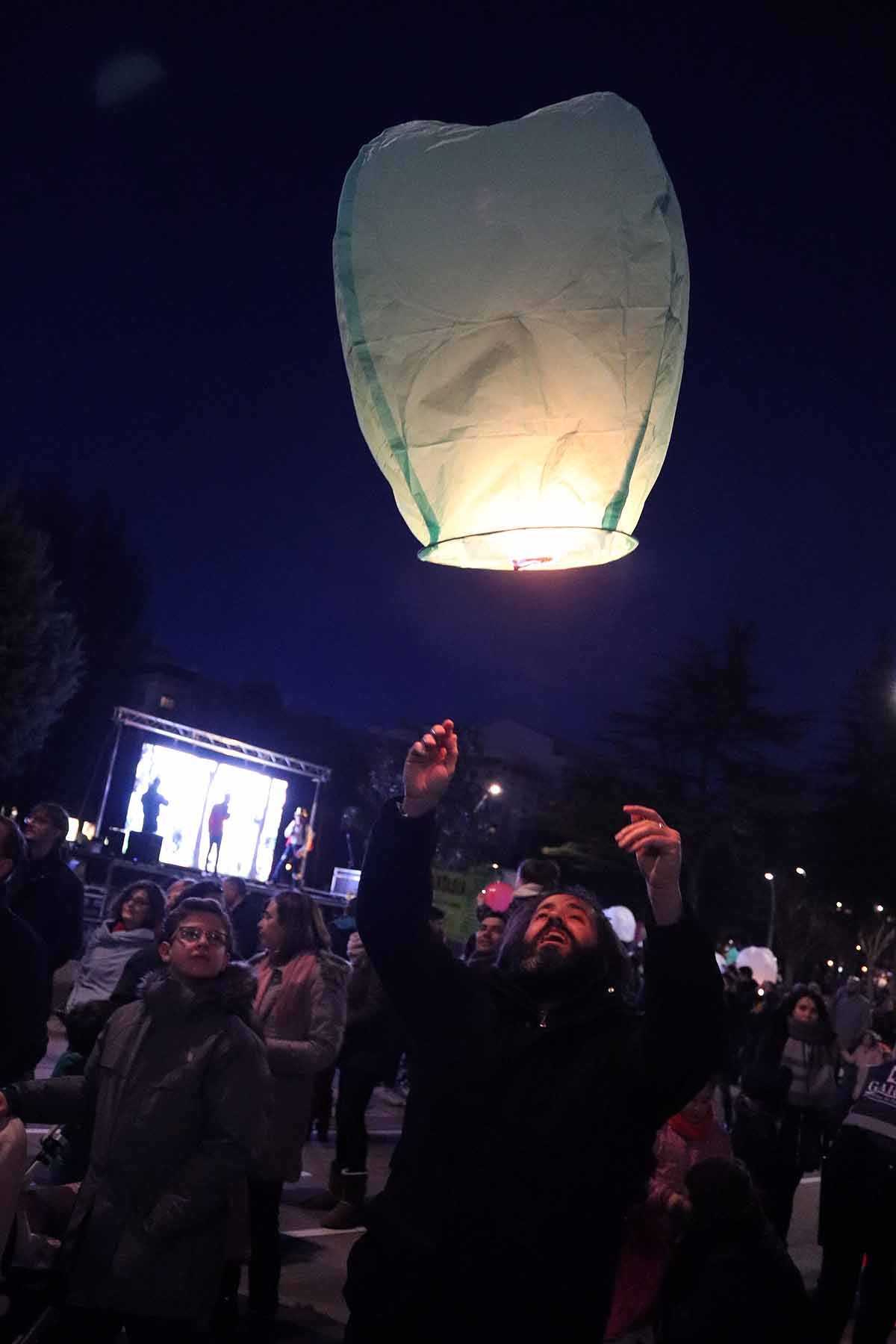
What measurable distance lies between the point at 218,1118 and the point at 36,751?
31673 millimetres

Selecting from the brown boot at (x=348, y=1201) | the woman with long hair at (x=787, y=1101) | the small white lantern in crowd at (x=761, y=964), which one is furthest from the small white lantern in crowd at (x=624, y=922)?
the brown boot at (x=348, y=1201)

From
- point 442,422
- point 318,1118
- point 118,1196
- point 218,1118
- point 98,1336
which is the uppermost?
point 442,422

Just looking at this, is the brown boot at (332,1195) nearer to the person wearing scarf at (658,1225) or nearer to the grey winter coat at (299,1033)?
the grey winter coat at (299,1033)

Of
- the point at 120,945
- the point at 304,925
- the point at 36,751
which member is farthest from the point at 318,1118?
the point at 36,751

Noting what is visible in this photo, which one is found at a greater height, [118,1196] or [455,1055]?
[455,1055]

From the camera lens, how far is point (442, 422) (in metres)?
2.42

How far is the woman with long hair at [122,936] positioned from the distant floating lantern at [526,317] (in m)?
4.69

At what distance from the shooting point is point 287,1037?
18.5 ft

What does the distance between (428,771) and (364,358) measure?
3.07 ft

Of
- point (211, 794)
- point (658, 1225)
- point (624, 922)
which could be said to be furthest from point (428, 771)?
point (211, 794)

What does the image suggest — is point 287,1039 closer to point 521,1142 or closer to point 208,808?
point 521,1142

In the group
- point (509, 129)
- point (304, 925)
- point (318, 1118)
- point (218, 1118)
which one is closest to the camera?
point (509, 129)

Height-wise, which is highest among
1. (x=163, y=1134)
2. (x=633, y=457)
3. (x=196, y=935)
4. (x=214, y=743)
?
(x=214, y=743)

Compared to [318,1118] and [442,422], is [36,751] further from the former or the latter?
[442,422]
